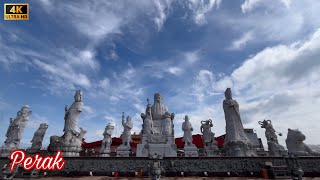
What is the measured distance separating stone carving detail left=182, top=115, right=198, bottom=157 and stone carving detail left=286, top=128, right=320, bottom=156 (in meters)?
7.31

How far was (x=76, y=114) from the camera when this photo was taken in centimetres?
1564

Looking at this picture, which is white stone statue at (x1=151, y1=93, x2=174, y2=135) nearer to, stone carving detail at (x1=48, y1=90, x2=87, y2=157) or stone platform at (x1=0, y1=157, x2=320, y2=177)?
stone platform at (x1=0, y1=157, x2=320, y2=177)

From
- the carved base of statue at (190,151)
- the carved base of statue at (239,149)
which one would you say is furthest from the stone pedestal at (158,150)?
the carved base of statue at (239,149)

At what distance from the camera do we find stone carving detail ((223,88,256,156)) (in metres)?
13.2

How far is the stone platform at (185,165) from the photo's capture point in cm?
1093

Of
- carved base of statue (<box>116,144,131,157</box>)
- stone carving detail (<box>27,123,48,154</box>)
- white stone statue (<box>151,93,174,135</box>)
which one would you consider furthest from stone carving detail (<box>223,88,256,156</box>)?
stone carving detail (<box>27,123,48,154</box>)

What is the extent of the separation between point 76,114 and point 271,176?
47.4 feet

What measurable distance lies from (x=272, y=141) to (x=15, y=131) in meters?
21.8

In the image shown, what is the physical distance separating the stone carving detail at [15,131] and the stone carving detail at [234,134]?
17282 millimetres

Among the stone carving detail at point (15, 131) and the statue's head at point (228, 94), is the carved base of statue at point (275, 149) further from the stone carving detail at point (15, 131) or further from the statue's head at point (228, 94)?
the stone carving detail at point (15, 131)

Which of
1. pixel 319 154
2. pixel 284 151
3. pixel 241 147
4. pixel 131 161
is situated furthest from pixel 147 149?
pixel 319 154

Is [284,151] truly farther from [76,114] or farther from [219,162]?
[76,114]

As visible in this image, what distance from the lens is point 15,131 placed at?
16.1 meters

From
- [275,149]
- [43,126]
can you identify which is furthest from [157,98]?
[275,149]
